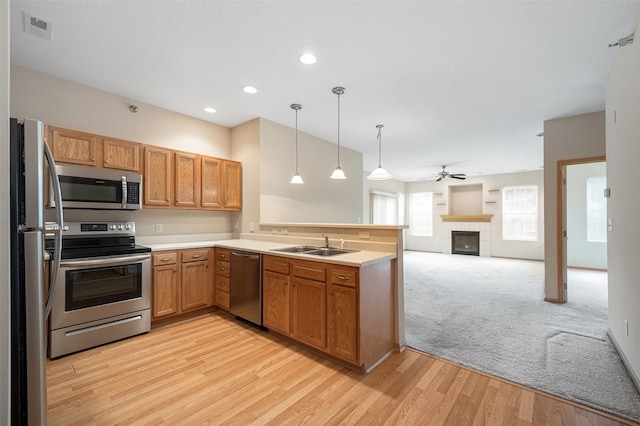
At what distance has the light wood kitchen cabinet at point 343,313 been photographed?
227 cm

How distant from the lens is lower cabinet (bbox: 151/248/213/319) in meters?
3.20

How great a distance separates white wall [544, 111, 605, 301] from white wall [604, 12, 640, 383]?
138 centimetres

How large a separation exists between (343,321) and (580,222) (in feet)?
24.4

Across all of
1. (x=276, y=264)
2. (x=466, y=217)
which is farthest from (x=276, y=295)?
(x=466, y=217)

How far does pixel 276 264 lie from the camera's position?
9.46 ft

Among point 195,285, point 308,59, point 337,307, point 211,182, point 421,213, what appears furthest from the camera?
point 421,213

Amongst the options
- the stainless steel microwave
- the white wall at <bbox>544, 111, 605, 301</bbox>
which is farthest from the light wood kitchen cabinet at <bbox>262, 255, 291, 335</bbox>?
the white wall at <bbox>544, 111, 605, 301</bbox>

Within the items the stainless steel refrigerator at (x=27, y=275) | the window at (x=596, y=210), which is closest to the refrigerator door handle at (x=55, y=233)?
the stainless steel refrigerator at (x=27, y=275)

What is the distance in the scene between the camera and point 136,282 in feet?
9.79

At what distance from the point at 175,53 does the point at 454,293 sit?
194 inches

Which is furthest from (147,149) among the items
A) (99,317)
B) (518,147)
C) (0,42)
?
(518,147)

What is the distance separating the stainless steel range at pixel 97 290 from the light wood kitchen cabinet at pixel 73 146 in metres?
0.66

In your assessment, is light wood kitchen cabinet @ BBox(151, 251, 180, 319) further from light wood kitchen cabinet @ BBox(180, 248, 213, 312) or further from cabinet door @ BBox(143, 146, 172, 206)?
cabinet door @ BBox(143, 146, 172, 206)

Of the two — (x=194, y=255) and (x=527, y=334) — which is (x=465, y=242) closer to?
(x=527, y=334)
